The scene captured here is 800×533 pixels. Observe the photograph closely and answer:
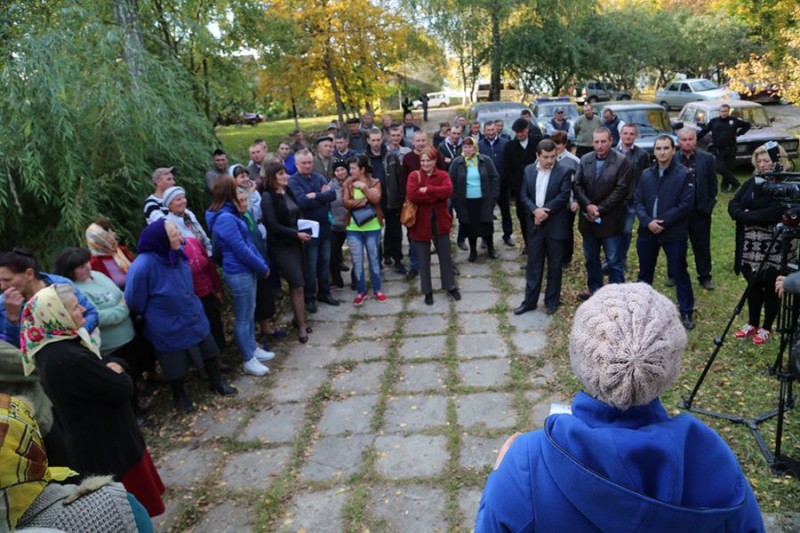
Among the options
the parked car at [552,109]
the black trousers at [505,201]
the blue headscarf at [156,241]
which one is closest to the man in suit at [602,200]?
the black trousers at [505,201]

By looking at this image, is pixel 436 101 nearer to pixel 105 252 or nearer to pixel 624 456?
pixel 105 252

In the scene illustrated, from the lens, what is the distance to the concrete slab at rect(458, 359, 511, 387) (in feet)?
15.5

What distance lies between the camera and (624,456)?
1264mm

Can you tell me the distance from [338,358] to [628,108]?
10.3 m

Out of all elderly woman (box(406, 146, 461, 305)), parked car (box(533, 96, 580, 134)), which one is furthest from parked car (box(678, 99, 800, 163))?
elderly woman (box(406, 146, 461, 305))

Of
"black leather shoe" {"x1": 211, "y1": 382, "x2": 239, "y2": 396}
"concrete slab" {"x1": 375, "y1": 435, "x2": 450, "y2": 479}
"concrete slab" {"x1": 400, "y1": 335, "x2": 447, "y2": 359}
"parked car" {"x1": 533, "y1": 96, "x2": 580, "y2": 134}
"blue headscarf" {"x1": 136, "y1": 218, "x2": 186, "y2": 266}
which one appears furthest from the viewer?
"parked car" {"x1": 533, "y1": 96, "x2": 580, "y2": 134}

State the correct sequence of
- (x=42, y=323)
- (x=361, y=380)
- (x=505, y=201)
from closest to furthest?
(x=42, y=323) → (x=361, y=380) → (x=505, y=201)

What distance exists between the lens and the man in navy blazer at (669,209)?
17.5 ft

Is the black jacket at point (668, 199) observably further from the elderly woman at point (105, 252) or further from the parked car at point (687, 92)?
the parked car at point (687, 92)

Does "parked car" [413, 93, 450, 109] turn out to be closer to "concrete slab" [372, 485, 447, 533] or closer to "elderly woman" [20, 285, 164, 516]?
"concrete slab" [372, 485, 447, 533]

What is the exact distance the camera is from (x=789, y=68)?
970 cm

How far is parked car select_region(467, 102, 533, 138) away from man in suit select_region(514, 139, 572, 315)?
239 inches

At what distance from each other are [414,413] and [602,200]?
3065mm

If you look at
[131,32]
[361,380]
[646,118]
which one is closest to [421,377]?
[361,380]
